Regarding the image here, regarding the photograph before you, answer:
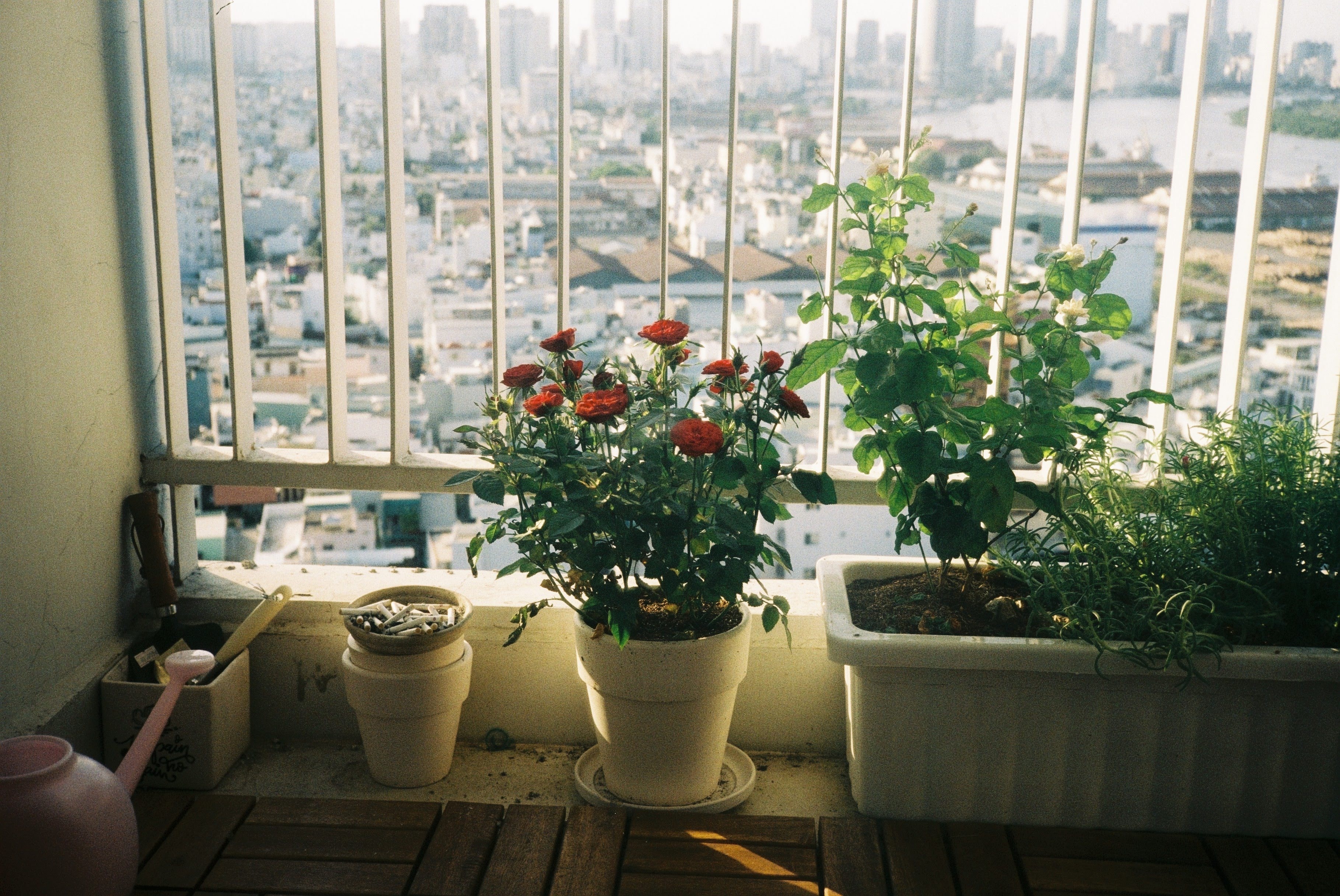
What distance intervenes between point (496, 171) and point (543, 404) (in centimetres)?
59

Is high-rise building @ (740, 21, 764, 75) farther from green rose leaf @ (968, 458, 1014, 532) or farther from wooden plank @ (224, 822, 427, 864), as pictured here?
wooden plank @ (224, 822, 427, 864)

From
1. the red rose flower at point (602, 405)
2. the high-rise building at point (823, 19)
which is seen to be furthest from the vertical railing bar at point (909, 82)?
the red rose flower at point (602, 405)

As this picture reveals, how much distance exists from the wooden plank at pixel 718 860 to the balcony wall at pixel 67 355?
95 cm

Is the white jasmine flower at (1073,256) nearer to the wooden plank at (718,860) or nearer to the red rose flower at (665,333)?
the red rose flower at (665,333)

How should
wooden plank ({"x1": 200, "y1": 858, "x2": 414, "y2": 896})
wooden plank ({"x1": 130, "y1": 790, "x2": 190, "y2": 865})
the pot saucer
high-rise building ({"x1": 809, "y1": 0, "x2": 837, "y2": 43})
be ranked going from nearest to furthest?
wooden plank ({"x1": 200, "y1": 858, "x2": 414, "y2": 896}) → wooden plank ({"x1": 130, "y1": 790, "x2": 190, "y2": 865}) → the pot saucer → high-rise building ({"x1": 809, "y1": 0, "x2": 837, "y2": 43})

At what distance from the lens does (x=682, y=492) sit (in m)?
1.63

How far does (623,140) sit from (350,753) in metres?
1.21

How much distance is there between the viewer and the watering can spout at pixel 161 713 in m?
1.50

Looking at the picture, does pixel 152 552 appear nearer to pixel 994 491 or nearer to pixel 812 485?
pixel 812 485

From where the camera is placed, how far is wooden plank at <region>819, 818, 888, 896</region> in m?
1.56

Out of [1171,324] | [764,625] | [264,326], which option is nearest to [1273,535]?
[1171,324]

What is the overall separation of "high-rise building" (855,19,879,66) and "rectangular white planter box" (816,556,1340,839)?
0.95m

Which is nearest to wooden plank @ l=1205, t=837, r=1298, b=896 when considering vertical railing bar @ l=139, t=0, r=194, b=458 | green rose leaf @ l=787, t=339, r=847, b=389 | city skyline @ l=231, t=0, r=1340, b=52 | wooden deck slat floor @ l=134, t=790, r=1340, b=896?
wooden deck slat floor @ l=134, t=790, r=1340, b=896

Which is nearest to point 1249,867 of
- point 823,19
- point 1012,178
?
point 1012,178
